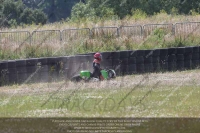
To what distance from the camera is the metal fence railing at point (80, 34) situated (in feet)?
89.8

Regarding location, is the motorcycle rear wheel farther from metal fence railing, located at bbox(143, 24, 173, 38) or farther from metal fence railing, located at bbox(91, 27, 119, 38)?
metal fence railing, located at bbox(143, 24, 173, 38)

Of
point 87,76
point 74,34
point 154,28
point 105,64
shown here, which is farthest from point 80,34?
point 87,76

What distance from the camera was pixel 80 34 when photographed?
1101 inches

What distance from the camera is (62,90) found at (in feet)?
64.5

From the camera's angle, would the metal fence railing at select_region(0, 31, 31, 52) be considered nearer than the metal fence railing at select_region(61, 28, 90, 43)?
Yes

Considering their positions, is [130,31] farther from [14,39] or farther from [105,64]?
[14,39]

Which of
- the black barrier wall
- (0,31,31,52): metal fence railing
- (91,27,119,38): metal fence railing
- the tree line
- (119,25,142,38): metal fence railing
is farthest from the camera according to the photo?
the tree line

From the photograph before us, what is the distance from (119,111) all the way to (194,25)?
16.4 m

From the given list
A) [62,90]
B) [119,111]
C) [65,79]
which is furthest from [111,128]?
[65,79]

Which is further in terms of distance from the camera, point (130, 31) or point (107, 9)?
point (107, 9)

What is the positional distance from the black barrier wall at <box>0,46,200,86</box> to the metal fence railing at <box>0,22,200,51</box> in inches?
159

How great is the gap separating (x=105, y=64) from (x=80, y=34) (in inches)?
191

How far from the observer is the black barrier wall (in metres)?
22.4

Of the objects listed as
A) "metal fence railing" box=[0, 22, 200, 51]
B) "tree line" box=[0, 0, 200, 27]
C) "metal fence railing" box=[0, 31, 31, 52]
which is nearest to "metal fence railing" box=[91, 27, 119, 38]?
"metal fence railing" box=[0, 22, 200, 51]
